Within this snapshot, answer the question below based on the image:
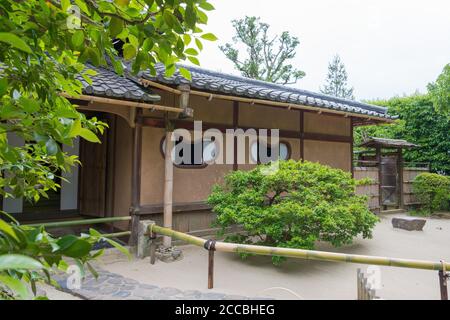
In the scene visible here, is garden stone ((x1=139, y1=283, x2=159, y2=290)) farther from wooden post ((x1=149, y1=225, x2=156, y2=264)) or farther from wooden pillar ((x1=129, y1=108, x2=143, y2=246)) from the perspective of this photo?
wooden pillar ((x1=129, y1=108, x2=143, y2=246))

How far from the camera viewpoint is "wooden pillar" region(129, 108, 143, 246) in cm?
543

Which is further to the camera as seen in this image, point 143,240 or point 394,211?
point 394,211

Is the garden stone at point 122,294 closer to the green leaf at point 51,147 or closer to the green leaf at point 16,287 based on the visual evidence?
the green leaf at point 51,147

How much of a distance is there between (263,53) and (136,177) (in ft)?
63.1

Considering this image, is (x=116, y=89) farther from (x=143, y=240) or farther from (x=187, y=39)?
(x=187, y=39)

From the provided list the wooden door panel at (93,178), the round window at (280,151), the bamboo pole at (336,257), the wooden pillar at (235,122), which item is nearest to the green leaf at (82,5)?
the bamboo pole at (336,257)

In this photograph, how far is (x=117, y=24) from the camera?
0.99 metres

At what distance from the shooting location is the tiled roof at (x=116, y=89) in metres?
4.48

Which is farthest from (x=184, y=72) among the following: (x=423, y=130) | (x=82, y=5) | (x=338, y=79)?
(x=338, y=79)

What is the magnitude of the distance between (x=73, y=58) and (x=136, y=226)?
4.49 meters

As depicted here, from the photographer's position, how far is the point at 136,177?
5551 millimetres

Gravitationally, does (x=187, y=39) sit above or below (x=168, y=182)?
above
